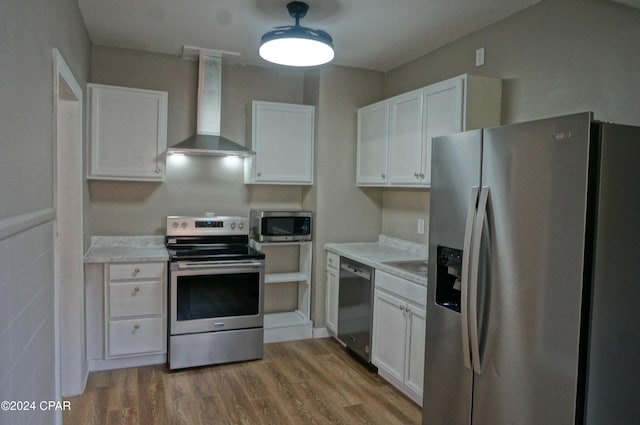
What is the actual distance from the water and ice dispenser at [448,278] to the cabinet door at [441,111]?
99 cm

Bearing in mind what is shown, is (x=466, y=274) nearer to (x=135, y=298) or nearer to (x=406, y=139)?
(x=406, y=139)

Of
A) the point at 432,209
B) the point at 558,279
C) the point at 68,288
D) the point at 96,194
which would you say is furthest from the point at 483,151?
the point at 96,194

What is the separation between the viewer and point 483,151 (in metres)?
1.96

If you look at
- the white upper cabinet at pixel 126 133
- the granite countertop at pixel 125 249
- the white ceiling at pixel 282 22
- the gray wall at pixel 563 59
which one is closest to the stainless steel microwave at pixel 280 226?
the granite countertop at pixel 125 249

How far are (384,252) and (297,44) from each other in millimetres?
1847

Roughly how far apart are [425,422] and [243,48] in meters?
3.09

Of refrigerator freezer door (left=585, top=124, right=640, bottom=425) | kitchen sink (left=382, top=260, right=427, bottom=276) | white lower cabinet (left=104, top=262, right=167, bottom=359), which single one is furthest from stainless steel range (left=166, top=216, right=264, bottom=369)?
refrigerator freezer door (left=585, top=124, right=640, bottom=425)

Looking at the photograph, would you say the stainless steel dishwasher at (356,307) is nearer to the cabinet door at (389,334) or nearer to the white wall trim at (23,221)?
the cabinet door at (389,334)

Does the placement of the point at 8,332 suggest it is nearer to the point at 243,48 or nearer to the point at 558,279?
the point at 558,279

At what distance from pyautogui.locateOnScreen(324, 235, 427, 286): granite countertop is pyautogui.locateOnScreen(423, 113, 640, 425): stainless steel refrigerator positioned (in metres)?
0.90

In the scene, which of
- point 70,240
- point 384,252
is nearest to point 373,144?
point 384,252

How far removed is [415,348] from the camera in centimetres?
283

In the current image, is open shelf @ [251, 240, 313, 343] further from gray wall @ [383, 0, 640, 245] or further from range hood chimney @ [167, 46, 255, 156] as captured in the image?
gray wall @ [383, 0, 640, 245]

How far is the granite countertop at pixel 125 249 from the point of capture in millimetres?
3242
